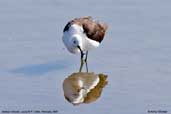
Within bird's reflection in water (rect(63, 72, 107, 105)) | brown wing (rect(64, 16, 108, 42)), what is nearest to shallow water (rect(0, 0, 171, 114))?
bird's reflection in water (rect(63, 72, 107, 105))

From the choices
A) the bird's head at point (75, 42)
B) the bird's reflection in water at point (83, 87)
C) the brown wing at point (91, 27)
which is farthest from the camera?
the brown wing at point (91, 27)

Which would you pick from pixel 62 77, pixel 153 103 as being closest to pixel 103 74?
pixel 62 77

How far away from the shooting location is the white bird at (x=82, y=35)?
459 inches

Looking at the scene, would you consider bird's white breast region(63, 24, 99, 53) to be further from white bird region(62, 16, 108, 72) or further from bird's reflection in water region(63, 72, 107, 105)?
bird's reflection in water region(63, 72, 107, 105)

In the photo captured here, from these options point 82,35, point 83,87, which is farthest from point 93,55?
point 83,87

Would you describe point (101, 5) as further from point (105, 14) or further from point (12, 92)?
point (12, 92)

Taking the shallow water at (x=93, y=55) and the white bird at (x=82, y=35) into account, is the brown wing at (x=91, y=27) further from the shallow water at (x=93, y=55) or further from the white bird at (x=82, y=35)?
the shallow water at (x=93, y=55)

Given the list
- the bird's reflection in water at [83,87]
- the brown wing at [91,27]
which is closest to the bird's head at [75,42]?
the brown wing at [91,27]

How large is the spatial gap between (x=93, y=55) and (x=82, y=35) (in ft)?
1.36

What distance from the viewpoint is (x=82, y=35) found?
1180 centimetres

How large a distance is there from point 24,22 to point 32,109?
383cm

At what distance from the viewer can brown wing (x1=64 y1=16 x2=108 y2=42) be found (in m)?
11.8

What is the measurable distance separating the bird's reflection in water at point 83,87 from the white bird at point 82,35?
427 mm

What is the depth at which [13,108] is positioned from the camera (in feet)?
31.5
